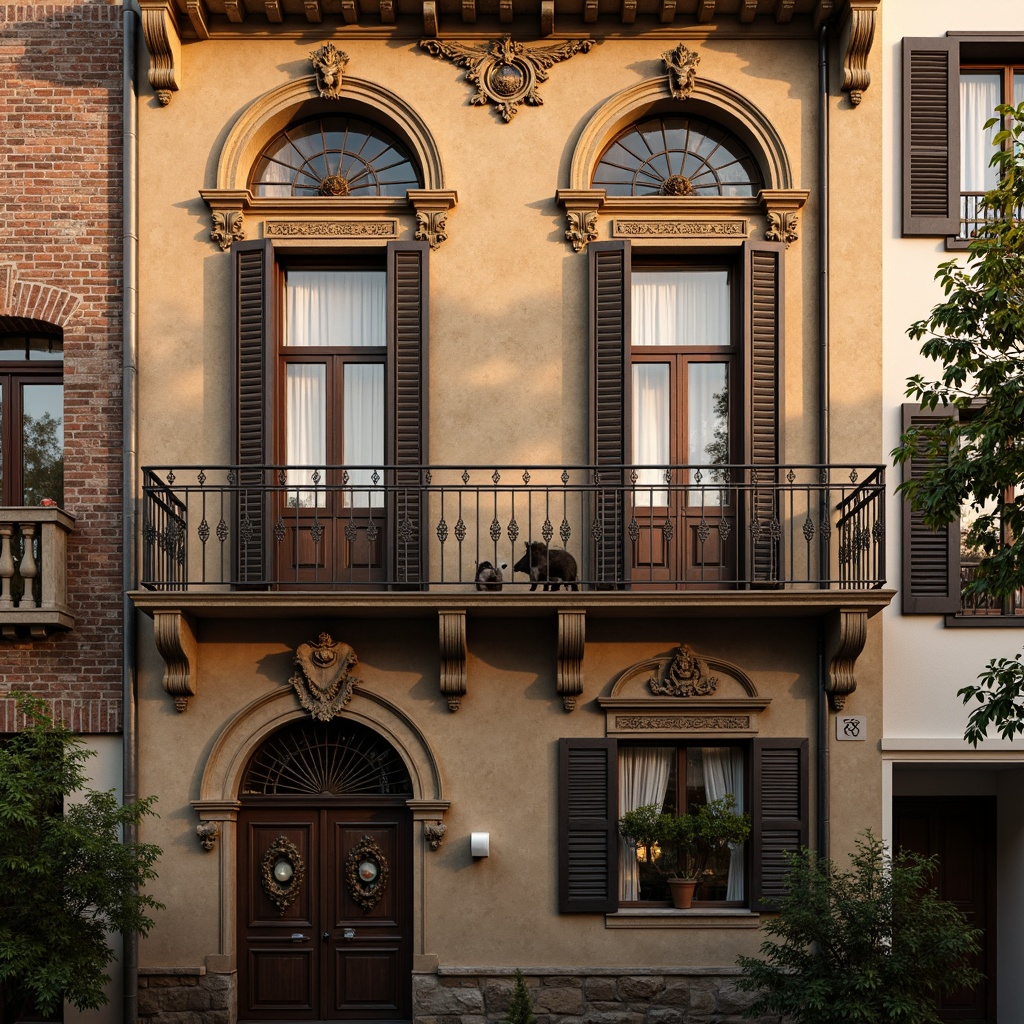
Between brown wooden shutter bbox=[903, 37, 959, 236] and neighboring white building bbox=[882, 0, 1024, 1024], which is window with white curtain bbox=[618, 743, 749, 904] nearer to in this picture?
neighboring white building bbox=[882, 0, 1024, 1024]

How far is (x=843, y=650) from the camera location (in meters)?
11.9

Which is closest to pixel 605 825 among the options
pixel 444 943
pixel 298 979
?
pixel 444 943

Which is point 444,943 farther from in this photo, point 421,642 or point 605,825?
point 421,642

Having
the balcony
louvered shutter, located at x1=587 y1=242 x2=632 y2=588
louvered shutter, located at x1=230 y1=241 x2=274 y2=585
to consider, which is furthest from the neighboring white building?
the balcony

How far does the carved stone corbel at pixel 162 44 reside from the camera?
483 inches

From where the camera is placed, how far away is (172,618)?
11719mm

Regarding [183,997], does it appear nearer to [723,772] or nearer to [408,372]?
[723,772]

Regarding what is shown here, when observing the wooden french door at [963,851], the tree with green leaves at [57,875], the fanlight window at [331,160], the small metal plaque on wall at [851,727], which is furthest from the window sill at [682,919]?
the fanlight window at [331,160]

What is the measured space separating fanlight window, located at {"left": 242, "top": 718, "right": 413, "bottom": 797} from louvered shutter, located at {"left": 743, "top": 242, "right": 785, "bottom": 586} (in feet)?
13.4

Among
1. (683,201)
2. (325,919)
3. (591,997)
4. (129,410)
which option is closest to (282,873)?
(325,919)

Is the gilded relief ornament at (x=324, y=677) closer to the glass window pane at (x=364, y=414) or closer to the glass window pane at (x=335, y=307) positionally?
the glass window pane at (x=364, y=414)

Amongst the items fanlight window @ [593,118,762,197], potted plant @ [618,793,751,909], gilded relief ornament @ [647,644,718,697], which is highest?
fanlight window @ [593,118,762,197]

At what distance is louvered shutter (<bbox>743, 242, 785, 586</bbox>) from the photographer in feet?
40.6

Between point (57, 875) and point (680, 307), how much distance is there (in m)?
7.88
